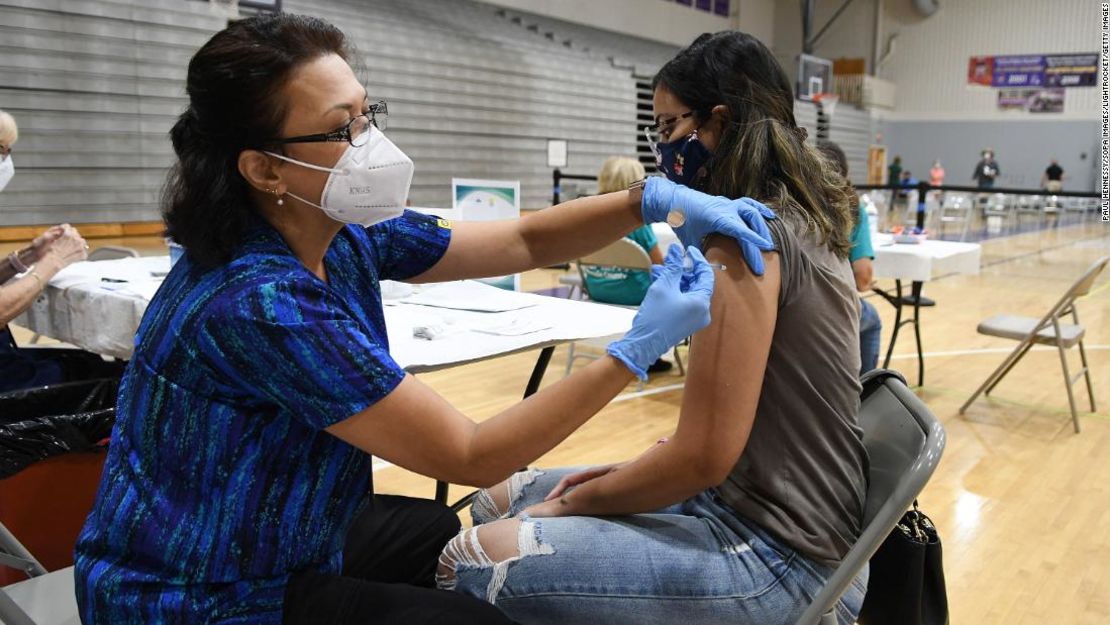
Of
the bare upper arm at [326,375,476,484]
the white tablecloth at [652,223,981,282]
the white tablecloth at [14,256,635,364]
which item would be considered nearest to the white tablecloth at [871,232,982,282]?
the white tablecloth at [652,223,981,282]

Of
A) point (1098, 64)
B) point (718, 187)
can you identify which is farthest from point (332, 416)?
point (1098, 64)

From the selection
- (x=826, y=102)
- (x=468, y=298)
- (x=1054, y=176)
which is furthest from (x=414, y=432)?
(x=1054, y=176)

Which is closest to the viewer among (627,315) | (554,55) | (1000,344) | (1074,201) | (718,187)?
(718,187)

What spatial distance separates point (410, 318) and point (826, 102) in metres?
20.7

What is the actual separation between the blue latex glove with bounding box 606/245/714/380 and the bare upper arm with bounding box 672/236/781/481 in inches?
2.8

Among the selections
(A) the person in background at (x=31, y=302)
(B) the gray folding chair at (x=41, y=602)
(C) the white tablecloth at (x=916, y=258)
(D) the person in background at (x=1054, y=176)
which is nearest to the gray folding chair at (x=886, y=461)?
(B) the gray folding chair at (x=41, y=602)

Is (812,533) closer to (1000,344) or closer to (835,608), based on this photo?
(835,608)

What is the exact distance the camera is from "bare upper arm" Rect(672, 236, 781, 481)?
46.7 inches

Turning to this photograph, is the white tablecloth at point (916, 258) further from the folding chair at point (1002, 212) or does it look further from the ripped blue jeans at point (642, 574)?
the folding chair at point (1002, 212)

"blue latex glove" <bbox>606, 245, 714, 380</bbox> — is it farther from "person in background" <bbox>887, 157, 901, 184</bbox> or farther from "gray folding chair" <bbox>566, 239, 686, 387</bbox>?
"person in background" <bbox>887, 157, 901, 184</bbox>

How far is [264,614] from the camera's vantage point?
1061mm

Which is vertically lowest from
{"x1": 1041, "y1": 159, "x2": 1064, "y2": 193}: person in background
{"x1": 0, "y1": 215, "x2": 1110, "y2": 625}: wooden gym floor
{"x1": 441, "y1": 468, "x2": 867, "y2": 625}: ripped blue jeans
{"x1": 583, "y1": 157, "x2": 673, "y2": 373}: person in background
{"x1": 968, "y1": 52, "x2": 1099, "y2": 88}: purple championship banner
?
{"x1": 0, "y1": 215, "x2": 1110, "y2": 625}: wooden gym floor

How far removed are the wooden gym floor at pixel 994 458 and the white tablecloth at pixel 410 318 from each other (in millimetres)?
993

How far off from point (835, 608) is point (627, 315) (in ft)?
4.05
